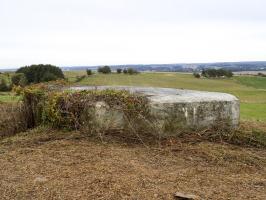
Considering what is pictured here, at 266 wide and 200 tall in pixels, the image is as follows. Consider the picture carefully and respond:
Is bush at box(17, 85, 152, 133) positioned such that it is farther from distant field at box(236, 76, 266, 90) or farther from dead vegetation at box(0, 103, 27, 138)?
distant field at box(236, 76, 266, 90)

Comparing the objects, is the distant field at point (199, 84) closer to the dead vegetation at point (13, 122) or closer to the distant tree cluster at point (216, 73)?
the distant tree cluster at point (216, 73)

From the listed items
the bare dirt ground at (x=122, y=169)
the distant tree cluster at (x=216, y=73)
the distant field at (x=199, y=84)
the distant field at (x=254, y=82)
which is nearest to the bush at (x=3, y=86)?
the distant field at (x=199, y=84)

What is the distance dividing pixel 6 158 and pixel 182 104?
2858 millimetres

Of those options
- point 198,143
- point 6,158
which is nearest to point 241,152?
point 198,143

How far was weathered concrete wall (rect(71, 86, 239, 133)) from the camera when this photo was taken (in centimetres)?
Result: 711

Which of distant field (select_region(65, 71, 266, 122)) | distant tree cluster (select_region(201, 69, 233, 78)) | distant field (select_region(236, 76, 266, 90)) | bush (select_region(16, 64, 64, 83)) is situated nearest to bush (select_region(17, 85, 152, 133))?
distant field (select_region(65, 71, 266, 122))

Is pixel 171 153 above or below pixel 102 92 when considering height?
below

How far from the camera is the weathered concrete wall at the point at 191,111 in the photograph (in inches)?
280

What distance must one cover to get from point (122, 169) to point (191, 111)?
7.73ft

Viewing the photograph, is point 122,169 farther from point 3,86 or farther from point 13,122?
point 3,86

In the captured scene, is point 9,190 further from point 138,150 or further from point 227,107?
point 227,107

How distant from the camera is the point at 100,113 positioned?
7156mm

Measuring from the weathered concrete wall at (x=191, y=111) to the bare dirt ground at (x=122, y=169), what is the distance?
46cm

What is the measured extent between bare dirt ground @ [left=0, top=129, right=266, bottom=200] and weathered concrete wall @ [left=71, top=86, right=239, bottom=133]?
458 mm
